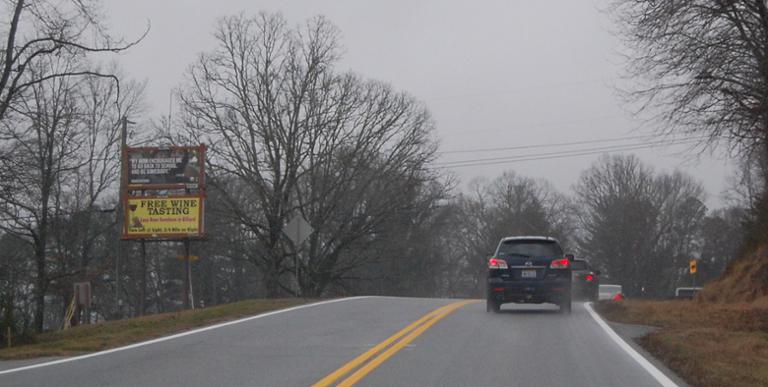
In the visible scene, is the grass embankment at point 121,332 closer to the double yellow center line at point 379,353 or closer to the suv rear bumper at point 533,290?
the double yellow center line at point 379,353

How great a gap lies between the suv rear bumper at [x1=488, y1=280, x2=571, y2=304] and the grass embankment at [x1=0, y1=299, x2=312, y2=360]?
5.43 m

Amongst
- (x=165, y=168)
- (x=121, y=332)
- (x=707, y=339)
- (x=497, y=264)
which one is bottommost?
(x=121, y=332)

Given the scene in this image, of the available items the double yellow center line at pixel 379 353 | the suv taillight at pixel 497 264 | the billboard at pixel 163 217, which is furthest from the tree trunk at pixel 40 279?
the double yellow center line at pixel 379 353

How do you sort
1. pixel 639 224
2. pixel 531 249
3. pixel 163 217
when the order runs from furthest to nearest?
1. pixel 639 224
2. pixel 163 217
3. pixel 531 249

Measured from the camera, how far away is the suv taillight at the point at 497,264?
2048 cm

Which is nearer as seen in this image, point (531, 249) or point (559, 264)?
point (559, 264)

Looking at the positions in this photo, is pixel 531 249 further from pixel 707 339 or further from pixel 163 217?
pixel 163 217

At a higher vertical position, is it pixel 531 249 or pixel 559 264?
pixel 531 249

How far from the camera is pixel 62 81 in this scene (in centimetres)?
4184

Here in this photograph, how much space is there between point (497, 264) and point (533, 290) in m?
0.95

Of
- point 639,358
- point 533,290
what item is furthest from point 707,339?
point 533,290

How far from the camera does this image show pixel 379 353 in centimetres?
1291

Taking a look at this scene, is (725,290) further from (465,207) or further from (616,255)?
(465,207)

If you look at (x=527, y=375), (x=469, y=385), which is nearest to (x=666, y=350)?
(x=527, y=375)
